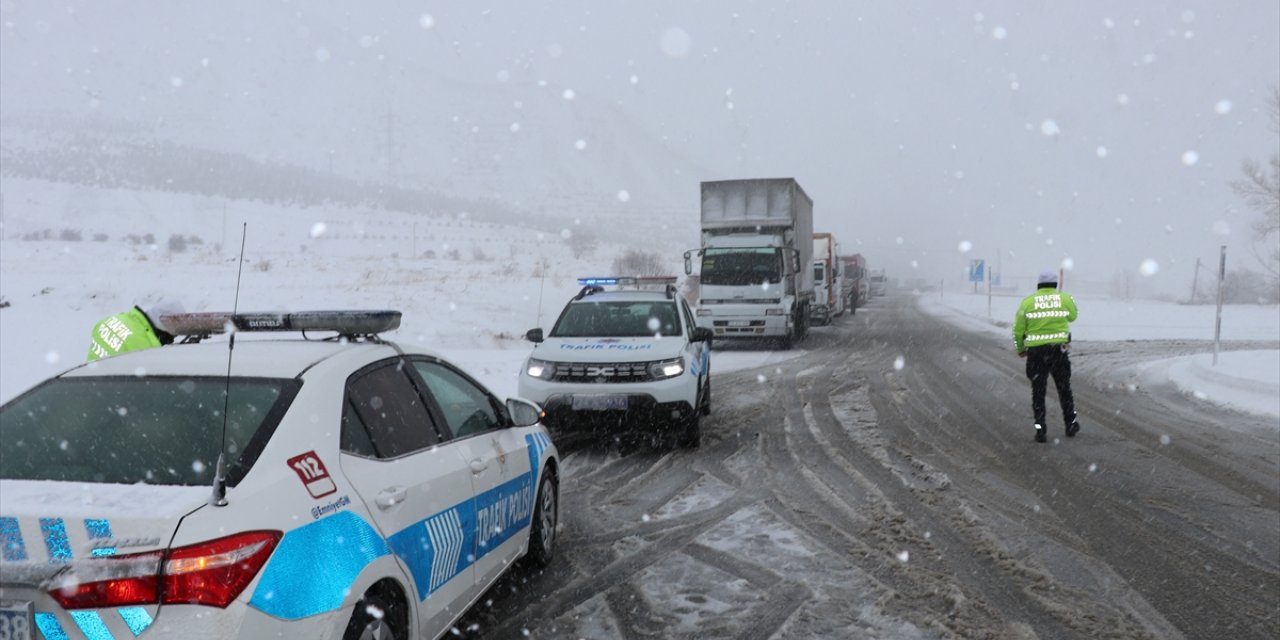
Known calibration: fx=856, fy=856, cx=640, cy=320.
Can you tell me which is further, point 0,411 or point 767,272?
point 767,272

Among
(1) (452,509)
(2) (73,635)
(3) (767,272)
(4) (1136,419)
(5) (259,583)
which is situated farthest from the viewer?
(3) (767,272)

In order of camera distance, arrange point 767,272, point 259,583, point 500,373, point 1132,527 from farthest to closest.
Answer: point 767,272 → point 500,373 → point 1132,527 → point 259,583

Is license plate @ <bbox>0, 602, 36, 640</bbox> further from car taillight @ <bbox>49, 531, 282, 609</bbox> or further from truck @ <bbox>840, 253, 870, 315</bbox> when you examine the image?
truck @ <bbox>840, 253, 870, 315</bbox>

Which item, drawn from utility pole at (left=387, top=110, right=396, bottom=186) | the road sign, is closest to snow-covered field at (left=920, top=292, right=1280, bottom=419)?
the road sign

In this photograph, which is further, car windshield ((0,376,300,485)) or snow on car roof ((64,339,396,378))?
snow on car roof ((64,339,396,378))

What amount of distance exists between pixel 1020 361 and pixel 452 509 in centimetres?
1718

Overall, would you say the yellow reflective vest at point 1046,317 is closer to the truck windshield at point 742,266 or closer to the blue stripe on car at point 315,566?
the blue stripe on car at point 315,566

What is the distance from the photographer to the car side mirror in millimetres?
4746

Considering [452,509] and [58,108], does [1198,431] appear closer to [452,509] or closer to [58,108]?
[452,509]

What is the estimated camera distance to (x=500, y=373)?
47.1 ft

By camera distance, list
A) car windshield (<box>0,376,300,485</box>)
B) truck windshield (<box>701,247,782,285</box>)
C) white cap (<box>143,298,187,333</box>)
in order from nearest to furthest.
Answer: car windshield (<box>0,376,300,485</box>) < white cap (<box>143,298,187,333</box>) < truck windshield (<box>701,247,782,285</box>)

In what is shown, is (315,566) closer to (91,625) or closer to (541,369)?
(91,625)

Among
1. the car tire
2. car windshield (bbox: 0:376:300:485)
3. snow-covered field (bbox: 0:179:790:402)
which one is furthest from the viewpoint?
snow-covered field (bbox: 0:179:790:402)

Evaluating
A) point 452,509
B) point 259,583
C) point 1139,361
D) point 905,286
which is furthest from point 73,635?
point 905,286
